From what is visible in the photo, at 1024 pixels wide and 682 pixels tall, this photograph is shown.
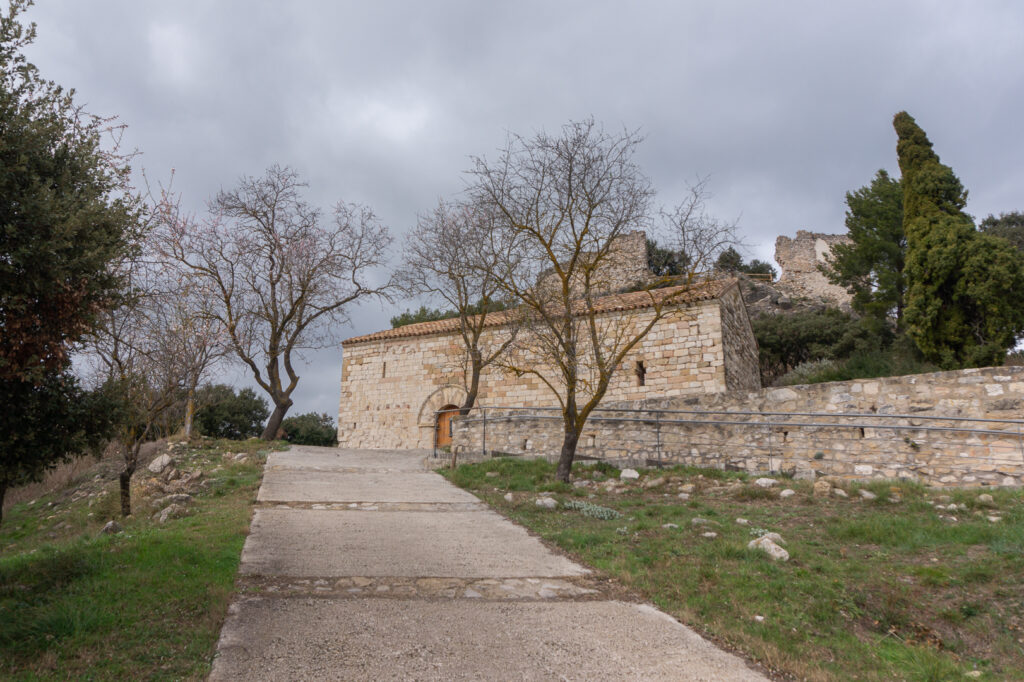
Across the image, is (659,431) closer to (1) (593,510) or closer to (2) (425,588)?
(1) (593,510)

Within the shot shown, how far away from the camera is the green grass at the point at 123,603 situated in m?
3.71

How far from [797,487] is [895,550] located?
3.44 metres

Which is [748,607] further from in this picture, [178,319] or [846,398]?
[178,319]

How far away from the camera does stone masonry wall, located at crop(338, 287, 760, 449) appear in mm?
17297

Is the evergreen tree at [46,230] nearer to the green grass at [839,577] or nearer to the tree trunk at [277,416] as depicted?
the green grass at [839,577]

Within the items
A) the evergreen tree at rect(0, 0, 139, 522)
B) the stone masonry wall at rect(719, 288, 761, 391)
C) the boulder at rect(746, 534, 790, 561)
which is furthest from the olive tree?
the stone masonry wall at rect(719, 288, 761, 391)

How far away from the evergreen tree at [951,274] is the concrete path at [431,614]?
13.7 metres

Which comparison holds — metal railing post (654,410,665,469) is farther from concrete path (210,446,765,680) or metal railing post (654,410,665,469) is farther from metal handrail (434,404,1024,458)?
concrete path (210,446,765,680)

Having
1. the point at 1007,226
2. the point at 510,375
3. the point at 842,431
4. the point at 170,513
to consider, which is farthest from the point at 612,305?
the point at 1007,226

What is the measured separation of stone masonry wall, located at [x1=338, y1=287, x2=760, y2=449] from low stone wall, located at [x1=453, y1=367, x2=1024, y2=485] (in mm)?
3935

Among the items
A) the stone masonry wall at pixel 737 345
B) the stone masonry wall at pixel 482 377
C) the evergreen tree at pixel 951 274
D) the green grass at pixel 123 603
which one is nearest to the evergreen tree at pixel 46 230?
the green grass at pixel 123 603

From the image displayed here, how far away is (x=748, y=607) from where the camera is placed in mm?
4918

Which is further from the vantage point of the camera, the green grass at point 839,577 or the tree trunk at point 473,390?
the tree trunk at point 473,390

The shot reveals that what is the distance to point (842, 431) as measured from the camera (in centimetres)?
1073
